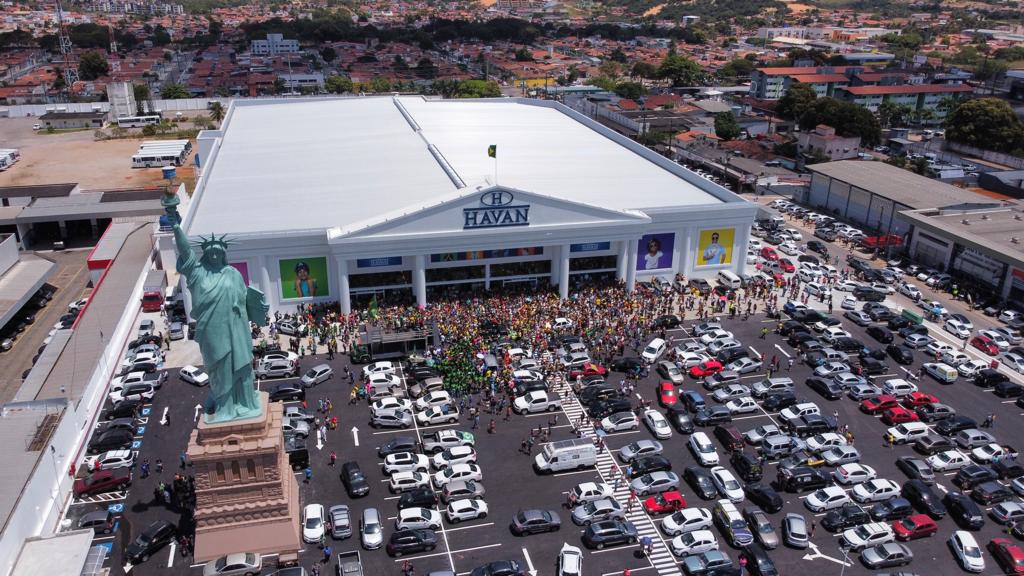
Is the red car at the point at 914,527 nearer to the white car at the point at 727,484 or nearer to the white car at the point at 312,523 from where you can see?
the white car at the point at 727,484

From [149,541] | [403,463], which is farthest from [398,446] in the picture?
[149,541]

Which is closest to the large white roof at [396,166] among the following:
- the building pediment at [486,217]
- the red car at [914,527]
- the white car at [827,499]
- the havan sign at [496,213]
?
the building pediment at [486,217]

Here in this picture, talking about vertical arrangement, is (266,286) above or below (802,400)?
above

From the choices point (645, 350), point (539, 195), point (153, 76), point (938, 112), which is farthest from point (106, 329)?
point (153, 76)

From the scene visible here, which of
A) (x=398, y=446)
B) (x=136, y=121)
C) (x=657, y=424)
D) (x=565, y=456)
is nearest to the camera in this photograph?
(x=565, y=456)

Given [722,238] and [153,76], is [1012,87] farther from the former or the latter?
[153,76]

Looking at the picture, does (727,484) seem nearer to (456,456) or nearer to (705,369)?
(705,369)
